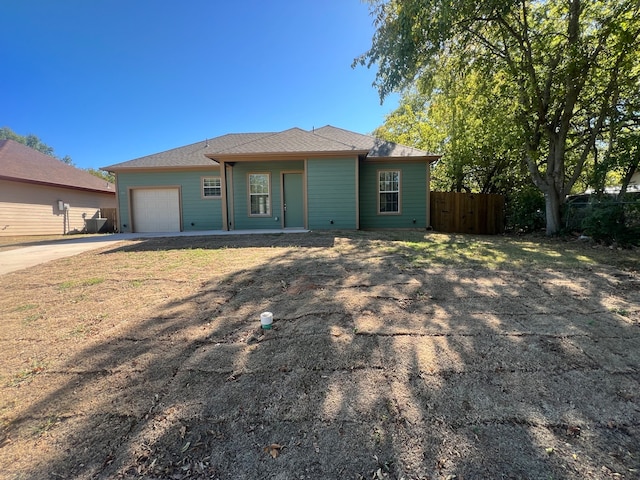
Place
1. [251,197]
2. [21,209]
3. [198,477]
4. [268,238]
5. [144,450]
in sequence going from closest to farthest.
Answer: [198,477]
[144,450]
[268,238]
[251,197]
[21,209]

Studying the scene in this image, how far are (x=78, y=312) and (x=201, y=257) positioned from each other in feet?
8.71

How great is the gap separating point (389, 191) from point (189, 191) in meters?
7.89

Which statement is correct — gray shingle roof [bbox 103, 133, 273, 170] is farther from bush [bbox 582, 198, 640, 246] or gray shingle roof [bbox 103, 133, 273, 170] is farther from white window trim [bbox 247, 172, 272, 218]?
bush [bbox 582, 198, 640, 246]

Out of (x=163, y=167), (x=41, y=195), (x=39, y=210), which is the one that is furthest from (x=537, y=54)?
(x=39, y=210)

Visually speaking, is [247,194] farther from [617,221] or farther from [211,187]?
[617,221]

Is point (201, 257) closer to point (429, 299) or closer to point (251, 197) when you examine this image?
point (429, 299)

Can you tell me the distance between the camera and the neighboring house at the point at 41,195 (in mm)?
12180

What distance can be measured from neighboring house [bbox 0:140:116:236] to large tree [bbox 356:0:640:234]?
49.2 feet

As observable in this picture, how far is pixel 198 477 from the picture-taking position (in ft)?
4.44

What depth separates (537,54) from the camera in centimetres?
848

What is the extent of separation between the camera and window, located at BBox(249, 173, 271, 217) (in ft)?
35.9

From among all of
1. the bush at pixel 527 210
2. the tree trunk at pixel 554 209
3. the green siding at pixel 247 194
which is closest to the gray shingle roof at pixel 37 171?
the green siding at pixel 247 194

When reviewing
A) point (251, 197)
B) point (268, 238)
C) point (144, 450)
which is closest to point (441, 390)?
point (144, 450)

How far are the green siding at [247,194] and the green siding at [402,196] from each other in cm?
259
